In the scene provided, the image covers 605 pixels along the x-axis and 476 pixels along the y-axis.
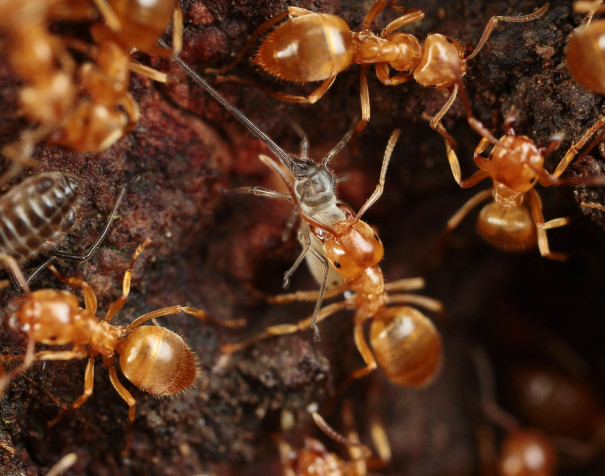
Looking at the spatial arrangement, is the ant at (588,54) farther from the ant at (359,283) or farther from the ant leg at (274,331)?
the ant leg at (274,331)

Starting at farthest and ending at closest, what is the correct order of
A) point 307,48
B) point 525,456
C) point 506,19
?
point 525,456
point 506,19
point 307,48

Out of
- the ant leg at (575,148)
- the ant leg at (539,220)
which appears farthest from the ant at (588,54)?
the ant leg at (539,220)

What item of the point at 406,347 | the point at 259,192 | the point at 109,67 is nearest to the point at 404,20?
the point at 259,192

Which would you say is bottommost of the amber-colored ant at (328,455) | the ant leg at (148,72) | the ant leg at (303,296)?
the amber-colored ant at (328,455)

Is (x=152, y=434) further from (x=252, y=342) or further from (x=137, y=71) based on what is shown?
(x=137, y=71)

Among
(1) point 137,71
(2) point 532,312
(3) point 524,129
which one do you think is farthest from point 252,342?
(2) point 532,312

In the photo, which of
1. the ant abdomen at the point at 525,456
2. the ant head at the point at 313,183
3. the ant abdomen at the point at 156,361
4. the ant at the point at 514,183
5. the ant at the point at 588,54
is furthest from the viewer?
the ant abdomen at the point at 525,456

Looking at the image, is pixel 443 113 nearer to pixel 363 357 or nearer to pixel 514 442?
pixel 363 357
